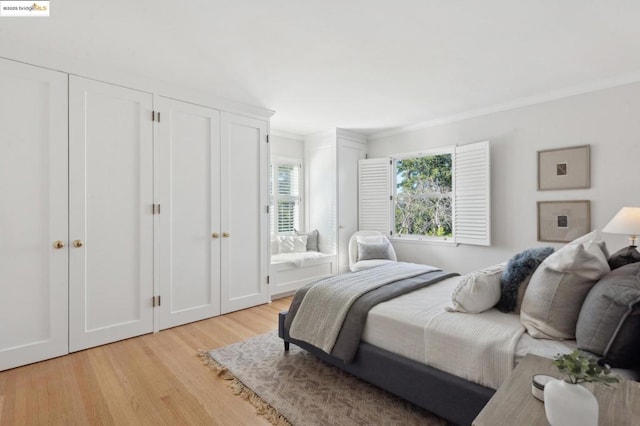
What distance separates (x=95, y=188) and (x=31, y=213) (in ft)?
1.54

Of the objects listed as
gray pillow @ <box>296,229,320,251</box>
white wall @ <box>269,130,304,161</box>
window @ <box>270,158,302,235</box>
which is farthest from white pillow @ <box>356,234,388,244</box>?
white wall @ <box>269,130,304,161</box>

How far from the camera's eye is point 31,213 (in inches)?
98.0

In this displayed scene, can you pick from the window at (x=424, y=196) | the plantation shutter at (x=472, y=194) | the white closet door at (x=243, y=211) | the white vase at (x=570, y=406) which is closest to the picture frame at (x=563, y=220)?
the plantation shutter at (x=472, y=194)

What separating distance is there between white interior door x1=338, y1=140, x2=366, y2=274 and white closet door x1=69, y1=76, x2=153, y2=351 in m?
2.73

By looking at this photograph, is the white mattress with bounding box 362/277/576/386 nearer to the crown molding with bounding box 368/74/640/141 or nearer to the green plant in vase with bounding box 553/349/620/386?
the green plant in vase with bounding box 553/349/620/386

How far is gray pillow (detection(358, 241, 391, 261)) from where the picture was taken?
14.7 ft

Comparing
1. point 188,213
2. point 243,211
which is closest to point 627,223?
point 243,211

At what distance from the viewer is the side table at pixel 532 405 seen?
37.7 inches

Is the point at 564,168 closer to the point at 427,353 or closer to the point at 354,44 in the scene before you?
the point at 354,44

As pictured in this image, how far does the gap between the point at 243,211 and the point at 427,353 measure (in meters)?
2.68

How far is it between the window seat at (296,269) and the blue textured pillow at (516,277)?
9.20 feet

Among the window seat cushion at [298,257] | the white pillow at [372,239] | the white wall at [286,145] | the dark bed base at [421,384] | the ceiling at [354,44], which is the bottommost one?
the dark bed base at [421,384]

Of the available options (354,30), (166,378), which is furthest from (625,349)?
(166,378)

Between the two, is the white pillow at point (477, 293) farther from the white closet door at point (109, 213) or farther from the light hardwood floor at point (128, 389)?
the white closet door at point (109, 213)
